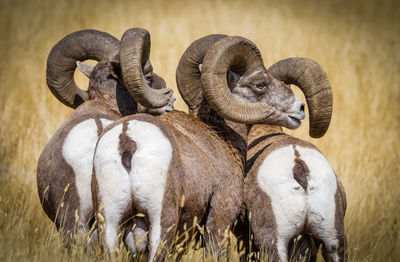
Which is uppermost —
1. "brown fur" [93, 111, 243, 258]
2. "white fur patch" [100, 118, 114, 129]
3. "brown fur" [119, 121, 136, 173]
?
"white fur patch" [100, 118, 114, 129]

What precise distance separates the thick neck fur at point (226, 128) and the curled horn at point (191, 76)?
211 millimetres

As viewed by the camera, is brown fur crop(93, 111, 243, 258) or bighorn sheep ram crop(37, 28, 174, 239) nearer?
brown fur crop(93, 111, 243, 258)

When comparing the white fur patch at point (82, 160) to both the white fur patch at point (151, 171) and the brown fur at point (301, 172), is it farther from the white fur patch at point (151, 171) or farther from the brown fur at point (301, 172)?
the brown fur at point (301, 172)

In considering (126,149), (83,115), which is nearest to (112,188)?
(126,149)

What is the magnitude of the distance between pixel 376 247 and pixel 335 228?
3.25 metres

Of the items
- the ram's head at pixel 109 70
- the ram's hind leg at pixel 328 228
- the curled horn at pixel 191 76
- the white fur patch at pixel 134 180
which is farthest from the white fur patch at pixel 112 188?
the curled horn at pixel 191 76

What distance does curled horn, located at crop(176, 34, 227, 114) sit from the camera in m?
6.90

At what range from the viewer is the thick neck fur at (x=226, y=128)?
655 centimetres

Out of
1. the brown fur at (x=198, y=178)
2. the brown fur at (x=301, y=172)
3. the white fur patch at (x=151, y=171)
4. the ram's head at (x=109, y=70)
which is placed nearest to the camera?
the white fur patch at (x=151, y=171)

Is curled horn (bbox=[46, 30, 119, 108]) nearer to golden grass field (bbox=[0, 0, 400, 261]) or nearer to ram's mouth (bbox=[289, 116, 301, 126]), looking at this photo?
golden grass field (bbox=[0, 0, 400, 261])

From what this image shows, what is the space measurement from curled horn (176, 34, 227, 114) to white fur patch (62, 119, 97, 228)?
163 centimetres

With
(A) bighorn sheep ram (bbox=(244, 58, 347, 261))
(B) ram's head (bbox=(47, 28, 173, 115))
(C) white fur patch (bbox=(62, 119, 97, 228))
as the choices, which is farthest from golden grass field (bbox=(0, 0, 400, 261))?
(A) bighorn sheep ram (bbox=(244, 58, 347, 261))

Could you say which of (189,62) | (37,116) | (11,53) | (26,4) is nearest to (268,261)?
(189,62)

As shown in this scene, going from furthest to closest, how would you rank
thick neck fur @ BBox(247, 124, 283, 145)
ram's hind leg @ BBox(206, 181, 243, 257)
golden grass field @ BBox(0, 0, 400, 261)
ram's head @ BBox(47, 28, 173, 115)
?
1. golden grass field @ BBox(0, 0, 400, 261)
2. thick neck fur @ BBox(247, 124, 283, 145)
3. ram's head @ BBox(47, 28, 173, 115)
4. ram's hind leg @ BBox(206, 181, 243, 257)
